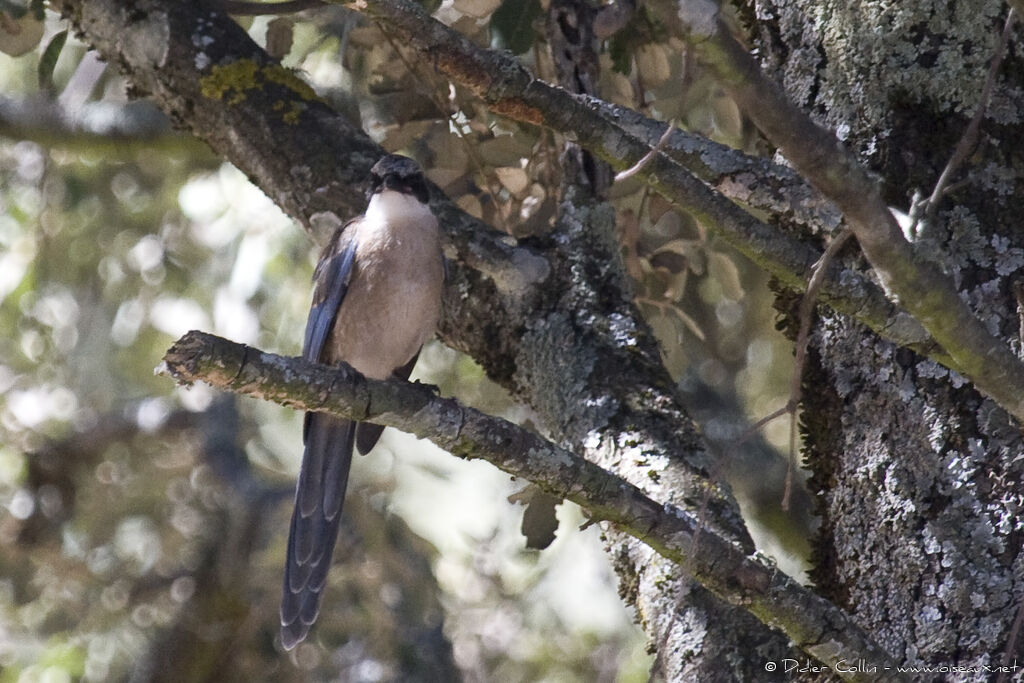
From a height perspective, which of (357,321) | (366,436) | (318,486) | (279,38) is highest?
(279,38)

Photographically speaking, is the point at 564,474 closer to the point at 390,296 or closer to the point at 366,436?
the point at 390,296

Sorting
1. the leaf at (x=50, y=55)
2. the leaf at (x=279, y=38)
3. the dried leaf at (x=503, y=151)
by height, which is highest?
the leaf at (x=279, y=38)

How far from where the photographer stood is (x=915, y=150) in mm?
2830

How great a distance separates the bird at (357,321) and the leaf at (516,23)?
0.63 metres

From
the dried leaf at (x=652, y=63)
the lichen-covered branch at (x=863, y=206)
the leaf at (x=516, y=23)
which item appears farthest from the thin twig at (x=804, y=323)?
the dried leaf at (x=652, y=63)

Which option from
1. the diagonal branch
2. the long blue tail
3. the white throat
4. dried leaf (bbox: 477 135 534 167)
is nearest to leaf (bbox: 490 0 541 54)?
dried leaf (bbox: 477 135 534 167)

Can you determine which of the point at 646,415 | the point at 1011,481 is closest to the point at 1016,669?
the point at 1011,481

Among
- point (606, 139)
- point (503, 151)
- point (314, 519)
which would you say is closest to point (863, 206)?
point (606, 139)

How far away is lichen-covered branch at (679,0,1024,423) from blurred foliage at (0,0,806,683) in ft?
9.52

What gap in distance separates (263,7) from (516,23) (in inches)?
35.9

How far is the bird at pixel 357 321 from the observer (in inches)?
→ 158

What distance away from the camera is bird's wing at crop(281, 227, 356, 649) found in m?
3.98

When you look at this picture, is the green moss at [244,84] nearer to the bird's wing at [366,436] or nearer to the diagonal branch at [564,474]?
the bird's wing at [366,436]

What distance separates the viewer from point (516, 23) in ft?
11.8
